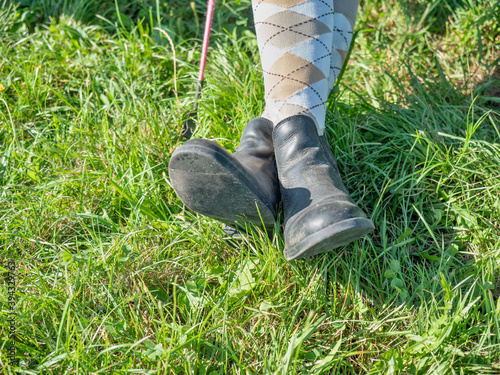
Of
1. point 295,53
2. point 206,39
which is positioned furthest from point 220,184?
point 206,39

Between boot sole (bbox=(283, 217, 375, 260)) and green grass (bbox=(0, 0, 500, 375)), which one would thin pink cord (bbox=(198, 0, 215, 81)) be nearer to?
green grass (bbox=(0, 0, 500, 375))

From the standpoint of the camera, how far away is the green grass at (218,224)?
1031 mm

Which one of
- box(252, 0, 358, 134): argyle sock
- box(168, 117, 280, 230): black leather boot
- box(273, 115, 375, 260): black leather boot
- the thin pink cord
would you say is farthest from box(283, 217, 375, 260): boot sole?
the thin pink cord

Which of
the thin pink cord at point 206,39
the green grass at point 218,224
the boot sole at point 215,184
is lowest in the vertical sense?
the green grass at point 218,224

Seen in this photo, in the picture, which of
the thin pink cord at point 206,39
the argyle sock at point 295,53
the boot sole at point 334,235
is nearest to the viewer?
the boot sole at point 334,235

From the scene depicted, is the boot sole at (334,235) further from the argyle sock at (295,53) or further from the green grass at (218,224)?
the argyle sock at (295,53)

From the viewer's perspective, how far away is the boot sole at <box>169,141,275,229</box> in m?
1.02

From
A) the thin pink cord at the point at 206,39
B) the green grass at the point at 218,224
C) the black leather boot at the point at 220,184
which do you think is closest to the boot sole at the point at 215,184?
the black leather boot at the point at 220,184

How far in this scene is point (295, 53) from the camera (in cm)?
125

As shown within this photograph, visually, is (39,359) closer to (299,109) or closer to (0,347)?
(0,347)

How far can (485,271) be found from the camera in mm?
1160

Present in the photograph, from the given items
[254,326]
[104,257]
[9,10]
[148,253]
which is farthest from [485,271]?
[9,10]

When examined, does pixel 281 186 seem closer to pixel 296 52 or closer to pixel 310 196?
pixel 310 196

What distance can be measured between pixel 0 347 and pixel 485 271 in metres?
1.28
